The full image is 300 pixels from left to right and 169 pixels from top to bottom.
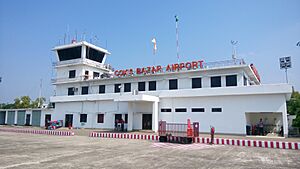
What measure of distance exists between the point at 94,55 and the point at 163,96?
18.2m

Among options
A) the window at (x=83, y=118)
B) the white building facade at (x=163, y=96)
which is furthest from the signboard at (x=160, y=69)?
the window at (x=83, y=118)

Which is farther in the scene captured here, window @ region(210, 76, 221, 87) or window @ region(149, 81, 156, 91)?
window @ region(149, 81, 156, 91)

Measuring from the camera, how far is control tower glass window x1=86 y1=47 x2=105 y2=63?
38062 mm

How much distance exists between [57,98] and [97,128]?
10.0m

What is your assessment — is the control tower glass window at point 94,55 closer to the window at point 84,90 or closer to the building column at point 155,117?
the window at point 84,90

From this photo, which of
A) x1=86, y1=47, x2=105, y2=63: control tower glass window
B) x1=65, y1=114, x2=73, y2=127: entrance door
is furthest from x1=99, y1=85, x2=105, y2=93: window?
x1=86, y1=47, x2=105, y2=63: control tower glass window

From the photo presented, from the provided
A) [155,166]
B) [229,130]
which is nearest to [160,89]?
[229,130]

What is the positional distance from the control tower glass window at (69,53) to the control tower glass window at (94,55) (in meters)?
1.54

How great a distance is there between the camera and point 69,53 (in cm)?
3822

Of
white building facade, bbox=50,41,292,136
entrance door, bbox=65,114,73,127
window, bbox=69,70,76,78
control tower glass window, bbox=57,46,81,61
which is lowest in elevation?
entrance door, bbox=65,114,73,127

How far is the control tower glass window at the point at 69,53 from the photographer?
37.5m

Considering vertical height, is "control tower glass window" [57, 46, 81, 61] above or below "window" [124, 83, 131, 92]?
above

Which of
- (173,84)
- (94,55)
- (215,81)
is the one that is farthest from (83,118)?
(215,81)

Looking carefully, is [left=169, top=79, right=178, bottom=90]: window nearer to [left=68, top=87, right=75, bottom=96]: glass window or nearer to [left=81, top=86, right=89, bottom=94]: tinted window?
[left=81, top=86, right=89, bottom=94]: tinted window
